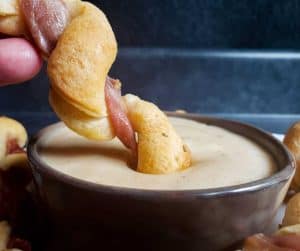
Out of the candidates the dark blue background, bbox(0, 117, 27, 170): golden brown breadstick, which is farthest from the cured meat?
the dark blue background

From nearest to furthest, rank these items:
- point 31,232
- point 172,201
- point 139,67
Answer: point 172,201
point 31,232
point 139,67

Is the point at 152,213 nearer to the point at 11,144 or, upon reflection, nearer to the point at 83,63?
the point at 83,63

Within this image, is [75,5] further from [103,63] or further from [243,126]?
[243,126]

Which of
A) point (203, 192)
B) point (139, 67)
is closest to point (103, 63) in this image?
point (203, 192)

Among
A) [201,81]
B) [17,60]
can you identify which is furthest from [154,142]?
[201,81]

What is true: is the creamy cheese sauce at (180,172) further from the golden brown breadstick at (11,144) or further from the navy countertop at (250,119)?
the navy countertop at (250,119)

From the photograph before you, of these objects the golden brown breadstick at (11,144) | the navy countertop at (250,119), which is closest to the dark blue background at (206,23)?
the navy countertop at (250,119)

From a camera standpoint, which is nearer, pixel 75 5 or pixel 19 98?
pixel 75 5
